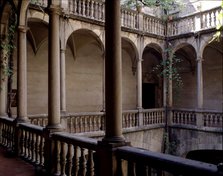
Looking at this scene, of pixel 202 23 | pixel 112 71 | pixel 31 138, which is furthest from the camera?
pixel 202 23

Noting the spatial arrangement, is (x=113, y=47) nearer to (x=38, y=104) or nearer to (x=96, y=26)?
(x=96, y=26)

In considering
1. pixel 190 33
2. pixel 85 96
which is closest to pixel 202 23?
pixel 190 33

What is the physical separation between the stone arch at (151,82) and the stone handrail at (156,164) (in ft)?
48.2

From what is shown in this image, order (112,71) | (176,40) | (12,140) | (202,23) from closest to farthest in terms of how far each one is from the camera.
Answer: (112,71), (12,140), (202,23), (176,40)

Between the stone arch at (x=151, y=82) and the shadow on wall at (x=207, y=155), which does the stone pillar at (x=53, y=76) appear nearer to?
the shadow on wall at (x=207, y=155)

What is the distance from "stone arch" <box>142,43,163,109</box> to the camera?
58.9ft

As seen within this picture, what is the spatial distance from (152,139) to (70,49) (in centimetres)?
A: 652

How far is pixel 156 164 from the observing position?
9.14 feet

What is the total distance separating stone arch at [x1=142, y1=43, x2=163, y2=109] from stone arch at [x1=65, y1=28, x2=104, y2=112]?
3.62 metres

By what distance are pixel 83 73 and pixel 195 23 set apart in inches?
259

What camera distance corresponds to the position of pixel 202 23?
13.2m

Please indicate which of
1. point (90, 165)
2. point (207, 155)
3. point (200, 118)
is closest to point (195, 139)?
point (200, 118)

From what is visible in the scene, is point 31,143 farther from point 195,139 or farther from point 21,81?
point 195,139

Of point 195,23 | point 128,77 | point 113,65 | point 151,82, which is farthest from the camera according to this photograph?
point 151,82
